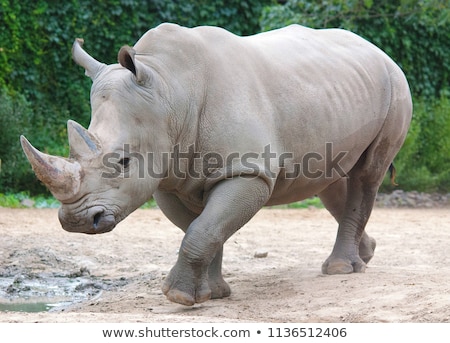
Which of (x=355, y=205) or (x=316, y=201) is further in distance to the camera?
(x=316, y=201)

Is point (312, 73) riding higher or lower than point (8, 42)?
higher

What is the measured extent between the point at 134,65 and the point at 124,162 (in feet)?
1.93

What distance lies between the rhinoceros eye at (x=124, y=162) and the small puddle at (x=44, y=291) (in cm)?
140

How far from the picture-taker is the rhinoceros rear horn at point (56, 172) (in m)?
4.79

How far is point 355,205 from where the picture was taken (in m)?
6.93

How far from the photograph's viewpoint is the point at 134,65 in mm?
5266

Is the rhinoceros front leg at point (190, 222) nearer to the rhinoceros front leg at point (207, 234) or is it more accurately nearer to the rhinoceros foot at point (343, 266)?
the rhinoceros front leg at point (207, 234)

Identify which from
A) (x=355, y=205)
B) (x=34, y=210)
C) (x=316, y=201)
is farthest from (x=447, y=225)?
(x=34, y=210)

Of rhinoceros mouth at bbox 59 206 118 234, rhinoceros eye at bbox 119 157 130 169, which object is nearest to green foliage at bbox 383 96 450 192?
rhinoceros eye at bbox 119 157 130 169

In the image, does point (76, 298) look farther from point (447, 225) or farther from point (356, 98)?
point (447, 225)

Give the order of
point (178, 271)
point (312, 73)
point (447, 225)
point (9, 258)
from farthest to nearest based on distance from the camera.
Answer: point (447, 225)
point (9, 258)
point (312, 73)
point (178, 271)

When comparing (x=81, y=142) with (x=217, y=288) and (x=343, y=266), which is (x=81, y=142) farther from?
(x=343, y=266)

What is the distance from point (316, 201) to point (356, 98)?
251 inches

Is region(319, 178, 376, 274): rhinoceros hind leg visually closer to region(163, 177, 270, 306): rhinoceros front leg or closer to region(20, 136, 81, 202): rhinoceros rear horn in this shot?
region(163, 177, 270, 306): rhinoceros front leg
